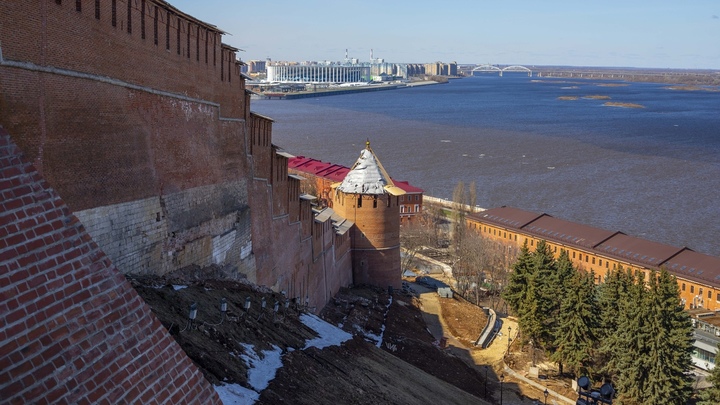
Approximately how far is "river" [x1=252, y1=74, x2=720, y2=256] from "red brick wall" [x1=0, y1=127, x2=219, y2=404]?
34.6m

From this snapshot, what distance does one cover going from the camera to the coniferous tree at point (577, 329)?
66.8ft

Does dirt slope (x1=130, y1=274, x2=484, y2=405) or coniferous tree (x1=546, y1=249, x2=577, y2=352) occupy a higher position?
dirt slope (x1=130, y1=274, x2=484, y2=405)

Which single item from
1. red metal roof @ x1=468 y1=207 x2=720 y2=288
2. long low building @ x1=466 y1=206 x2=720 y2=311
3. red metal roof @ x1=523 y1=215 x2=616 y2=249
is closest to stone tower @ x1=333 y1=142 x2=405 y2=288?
long low building @ x1=466 y1=206 x2=720 y2=311

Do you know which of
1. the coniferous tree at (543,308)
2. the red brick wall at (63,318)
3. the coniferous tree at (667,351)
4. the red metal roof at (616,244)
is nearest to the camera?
the red brick wall at (63,318)

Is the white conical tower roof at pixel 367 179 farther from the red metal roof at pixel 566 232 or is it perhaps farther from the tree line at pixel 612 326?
the red metal roof at pixel 566 232

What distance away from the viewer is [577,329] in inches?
804

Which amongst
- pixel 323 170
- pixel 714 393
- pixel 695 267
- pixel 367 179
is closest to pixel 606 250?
pixel 695 267

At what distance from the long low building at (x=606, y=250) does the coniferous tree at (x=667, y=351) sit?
6789mm

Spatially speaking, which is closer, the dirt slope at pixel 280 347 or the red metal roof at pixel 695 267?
the dirt slope at pixel 280 347

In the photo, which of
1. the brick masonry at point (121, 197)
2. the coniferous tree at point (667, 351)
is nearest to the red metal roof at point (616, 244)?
the coniferous tree at point (667, 351)

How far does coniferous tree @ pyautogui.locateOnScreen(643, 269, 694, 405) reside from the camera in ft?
57.7

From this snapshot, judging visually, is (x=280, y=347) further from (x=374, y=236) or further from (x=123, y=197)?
(x=374, y=236)

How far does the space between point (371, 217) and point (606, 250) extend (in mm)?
11147

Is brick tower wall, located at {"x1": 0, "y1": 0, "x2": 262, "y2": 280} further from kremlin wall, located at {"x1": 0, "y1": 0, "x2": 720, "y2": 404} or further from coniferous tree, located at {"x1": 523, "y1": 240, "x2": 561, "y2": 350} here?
coniferous tree, located at {"x1": 523, "y1": 240, "x2": 561, "y2": 350}
